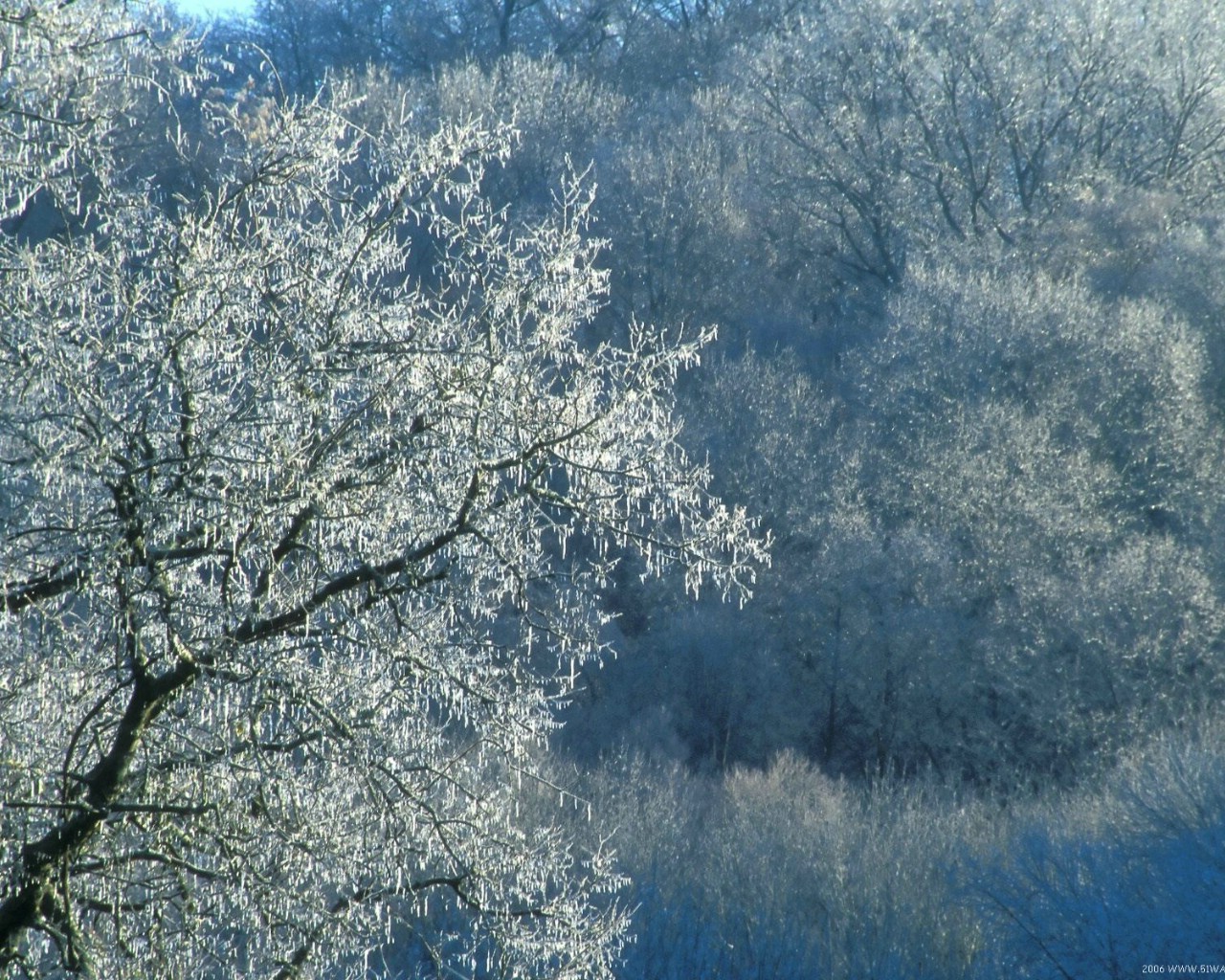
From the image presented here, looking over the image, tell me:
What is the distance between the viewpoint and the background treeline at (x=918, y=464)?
12414mm

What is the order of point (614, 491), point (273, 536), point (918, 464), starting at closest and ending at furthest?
point (273, 536) < point (614, 491) < point (918, 464)

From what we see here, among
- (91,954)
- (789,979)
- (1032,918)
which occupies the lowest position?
(789,979)

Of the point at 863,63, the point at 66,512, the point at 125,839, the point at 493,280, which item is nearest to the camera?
the point at 66,512

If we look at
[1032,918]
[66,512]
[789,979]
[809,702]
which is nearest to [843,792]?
[809,702]

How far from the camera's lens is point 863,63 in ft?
95.0

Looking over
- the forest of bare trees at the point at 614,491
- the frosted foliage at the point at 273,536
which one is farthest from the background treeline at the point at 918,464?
the frosted foliage at the point at 273,536

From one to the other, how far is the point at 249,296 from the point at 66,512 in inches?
41.8

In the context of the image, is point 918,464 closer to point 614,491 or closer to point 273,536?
point 614,491

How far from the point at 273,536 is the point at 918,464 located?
20.4m

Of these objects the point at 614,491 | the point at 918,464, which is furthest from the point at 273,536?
the point at 918,464

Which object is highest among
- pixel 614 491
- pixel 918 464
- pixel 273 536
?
pixel 614 491

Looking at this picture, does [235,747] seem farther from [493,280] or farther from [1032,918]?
[1032,918]

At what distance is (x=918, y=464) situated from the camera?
23.1 metres

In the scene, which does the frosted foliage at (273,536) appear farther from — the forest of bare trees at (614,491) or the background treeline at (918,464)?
the background treeline at (918,464)
